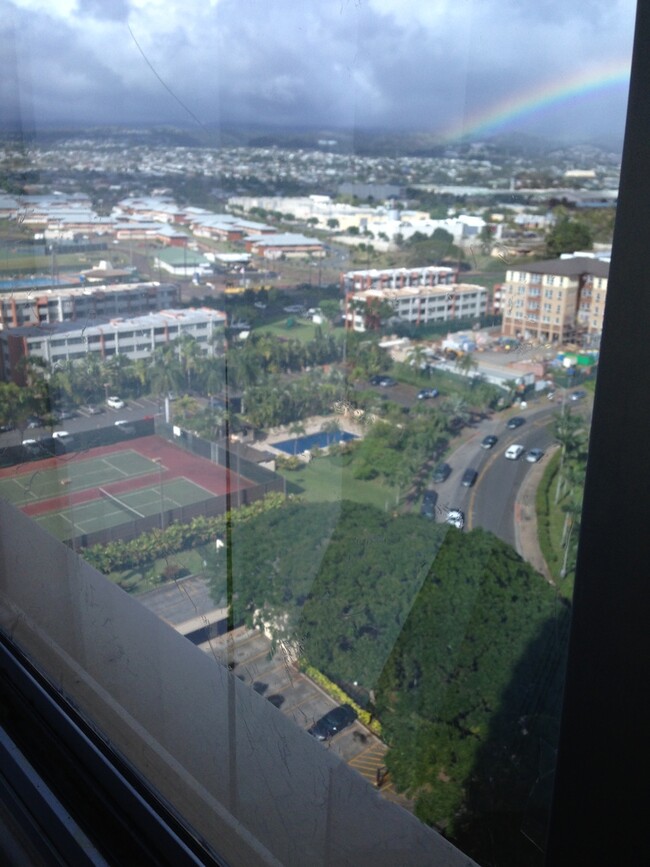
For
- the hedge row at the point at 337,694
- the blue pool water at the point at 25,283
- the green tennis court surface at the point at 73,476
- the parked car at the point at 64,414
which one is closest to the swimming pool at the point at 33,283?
the blue pool water at the point at 25,283

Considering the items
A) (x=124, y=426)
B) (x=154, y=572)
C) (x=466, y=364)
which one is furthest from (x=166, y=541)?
(x=466, y=364)

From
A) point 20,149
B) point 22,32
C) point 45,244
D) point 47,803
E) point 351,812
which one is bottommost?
point 47,803

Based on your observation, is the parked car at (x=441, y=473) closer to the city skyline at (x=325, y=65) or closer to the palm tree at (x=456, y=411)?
the palm tree at (x=456, y=411)

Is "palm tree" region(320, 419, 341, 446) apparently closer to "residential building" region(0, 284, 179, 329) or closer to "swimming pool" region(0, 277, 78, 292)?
"residential building" region(0, 284, 179, 329)

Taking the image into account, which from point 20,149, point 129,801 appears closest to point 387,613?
point 129,801

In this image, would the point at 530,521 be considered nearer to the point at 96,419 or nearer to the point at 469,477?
the point at 469,477

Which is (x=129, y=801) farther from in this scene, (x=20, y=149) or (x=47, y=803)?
(x=20, y=149)
